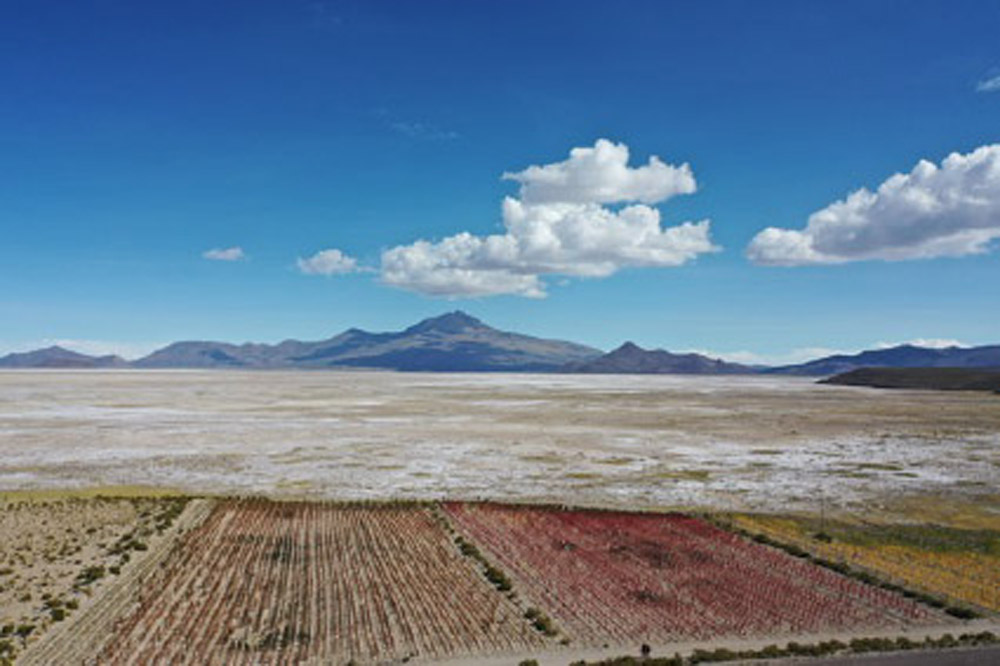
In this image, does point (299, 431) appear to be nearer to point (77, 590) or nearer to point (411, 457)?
point (411, 457)

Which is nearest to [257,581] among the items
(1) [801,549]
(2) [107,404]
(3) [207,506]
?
(3) [207,506]

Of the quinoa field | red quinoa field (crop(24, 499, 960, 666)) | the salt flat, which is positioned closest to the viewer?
the quinoa field

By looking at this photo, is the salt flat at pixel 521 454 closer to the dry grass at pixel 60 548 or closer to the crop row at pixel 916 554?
the crop row at pixel 916 554

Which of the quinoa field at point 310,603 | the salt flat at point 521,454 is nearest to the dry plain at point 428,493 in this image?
the quinoa field at point 310,603

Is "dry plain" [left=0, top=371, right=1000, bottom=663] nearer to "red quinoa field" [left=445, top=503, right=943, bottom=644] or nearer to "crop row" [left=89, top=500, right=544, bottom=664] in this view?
"crop row" [left=89, top=500, right=544, bottom=664]

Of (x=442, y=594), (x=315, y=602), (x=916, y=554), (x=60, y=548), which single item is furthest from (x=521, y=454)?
(x=315, y=602)

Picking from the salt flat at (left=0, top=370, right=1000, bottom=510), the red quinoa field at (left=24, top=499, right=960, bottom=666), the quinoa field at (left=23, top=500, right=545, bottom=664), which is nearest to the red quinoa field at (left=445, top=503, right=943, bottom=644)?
the red quinoa field at (left=24, top=499, right=960, bottom=666)
